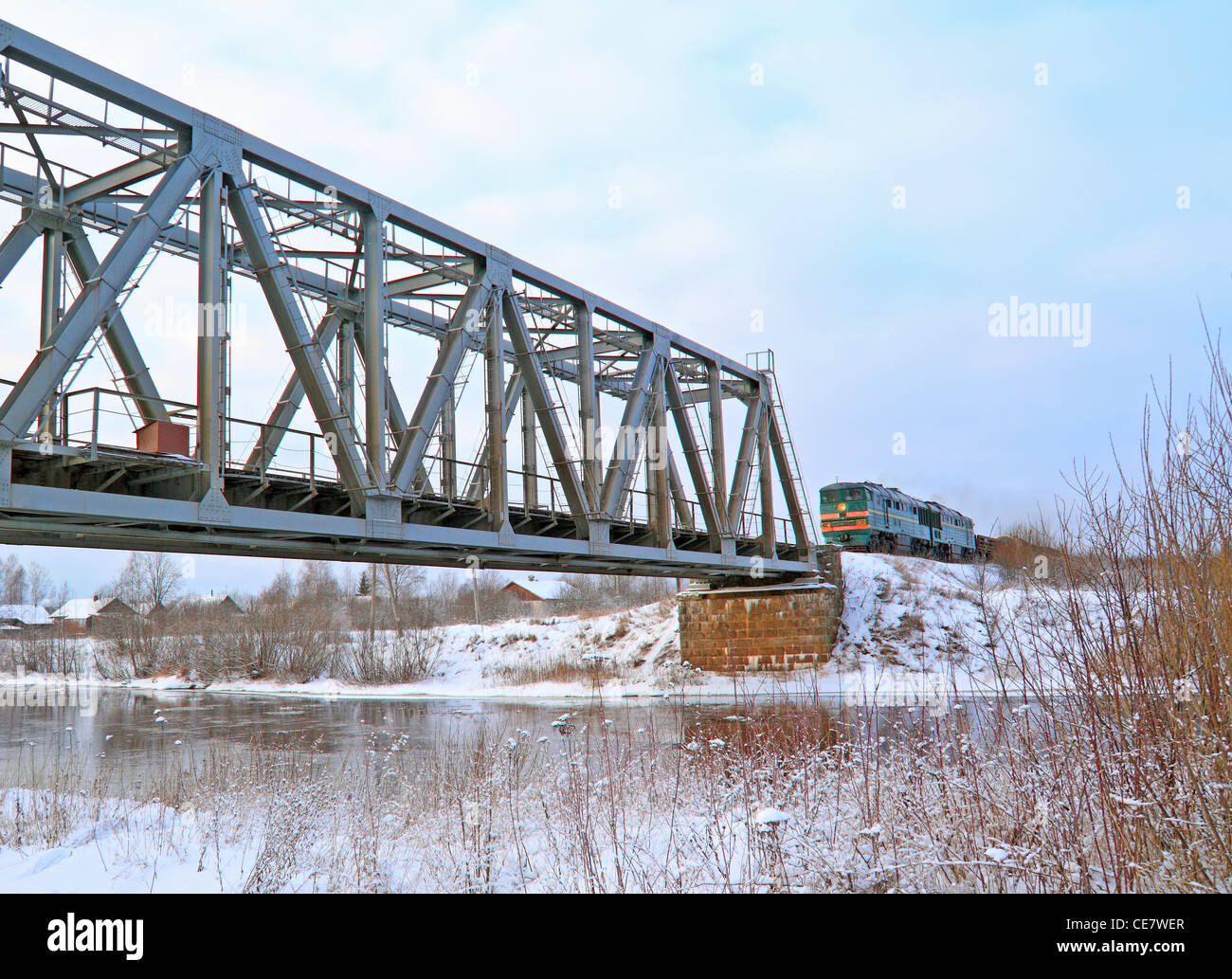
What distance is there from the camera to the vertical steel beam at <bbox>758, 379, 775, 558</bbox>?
34.5 meters

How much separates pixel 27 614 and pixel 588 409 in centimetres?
10021

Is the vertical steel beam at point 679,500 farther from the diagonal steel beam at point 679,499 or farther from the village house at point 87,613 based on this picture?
the village house at point 87,613

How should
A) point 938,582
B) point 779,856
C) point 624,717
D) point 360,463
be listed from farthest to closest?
point 938,582, point 624,717, point 360,463, point 779,856

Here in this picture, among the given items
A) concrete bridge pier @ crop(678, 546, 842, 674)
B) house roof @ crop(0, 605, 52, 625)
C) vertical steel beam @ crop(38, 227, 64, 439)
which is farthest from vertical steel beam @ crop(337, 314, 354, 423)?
house roof @ crop(0, 605, 52, 625)

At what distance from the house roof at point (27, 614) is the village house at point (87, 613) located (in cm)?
113

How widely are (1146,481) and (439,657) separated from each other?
4367 centimetres

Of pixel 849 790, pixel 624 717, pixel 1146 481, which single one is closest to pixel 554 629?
pixel 624 717

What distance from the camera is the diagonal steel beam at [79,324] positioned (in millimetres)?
11367

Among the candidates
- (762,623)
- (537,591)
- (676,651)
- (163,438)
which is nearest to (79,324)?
(163,438)

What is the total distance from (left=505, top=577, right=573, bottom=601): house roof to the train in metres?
51.7

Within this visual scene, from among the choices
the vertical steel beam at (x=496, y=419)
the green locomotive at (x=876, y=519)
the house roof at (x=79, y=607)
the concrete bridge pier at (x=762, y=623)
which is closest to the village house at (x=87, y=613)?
the house roof at (x=79, y=607)

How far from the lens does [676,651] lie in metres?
40.0
